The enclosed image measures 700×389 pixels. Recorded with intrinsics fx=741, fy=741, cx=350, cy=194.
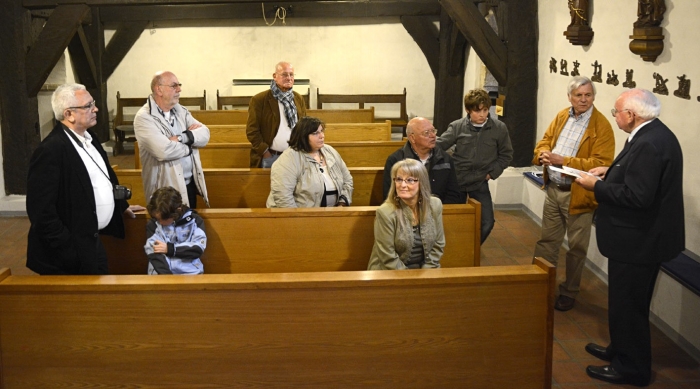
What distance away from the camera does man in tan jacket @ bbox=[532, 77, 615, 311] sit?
4.34 m

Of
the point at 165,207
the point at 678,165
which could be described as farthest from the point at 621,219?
the point at 165,207

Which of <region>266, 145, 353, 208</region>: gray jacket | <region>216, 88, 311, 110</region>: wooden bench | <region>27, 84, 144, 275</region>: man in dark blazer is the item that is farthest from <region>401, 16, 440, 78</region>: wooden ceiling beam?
<region>27, 84, 144, 275</region>: man in dark blazer

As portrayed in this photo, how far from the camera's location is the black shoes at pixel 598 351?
3877mm

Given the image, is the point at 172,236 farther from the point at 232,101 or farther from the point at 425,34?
the point at 425,34

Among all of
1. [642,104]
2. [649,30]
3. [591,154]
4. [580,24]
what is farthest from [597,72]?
[642,104]

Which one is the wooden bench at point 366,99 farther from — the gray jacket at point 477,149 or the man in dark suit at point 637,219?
the man in dark suit at point 637,219

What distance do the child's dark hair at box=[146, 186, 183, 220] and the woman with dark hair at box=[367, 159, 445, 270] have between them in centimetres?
96

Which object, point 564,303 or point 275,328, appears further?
point 564,303

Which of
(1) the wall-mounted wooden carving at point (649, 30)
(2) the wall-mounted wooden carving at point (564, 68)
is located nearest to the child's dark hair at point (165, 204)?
(1) the wall-mounted wooden carving at point (649, 30)

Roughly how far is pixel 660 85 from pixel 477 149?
1187mm

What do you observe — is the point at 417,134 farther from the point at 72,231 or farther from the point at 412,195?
the point at 72,231

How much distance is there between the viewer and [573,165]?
14.3 ft

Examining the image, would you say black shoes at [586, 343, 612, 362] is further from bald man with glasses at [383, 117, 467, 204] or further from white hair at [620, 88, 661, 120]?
white hair at [620, 88, 661, 120]

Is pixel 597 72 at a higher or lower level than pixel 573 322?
higher
